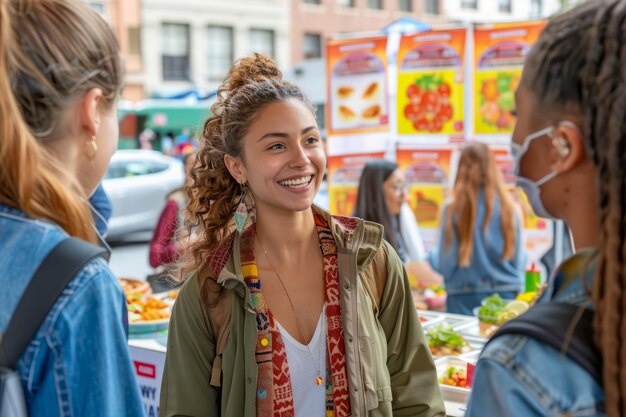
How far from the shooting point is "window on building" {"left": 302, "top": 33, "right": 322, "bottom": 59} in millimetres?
33406

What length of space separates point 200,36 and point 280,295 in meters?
→ 28.8

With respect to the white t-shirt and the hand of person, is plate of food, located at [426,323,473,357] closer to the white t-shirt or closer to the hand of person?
the white t-shirt

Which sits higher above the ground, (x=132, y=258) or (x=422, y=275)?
(x=422, y=275)

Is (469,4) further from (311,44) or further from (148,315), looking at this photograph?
(148,315)

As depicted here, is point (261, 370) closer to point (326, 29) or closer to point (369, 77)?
point (369, 77)

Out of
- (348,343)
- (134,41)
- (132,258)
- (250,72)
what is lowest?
(132,258)

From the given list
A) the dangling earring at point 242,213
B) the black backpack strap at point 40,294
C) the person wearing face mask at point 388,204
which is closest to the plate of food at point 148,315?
the dangling earring at point 242,213

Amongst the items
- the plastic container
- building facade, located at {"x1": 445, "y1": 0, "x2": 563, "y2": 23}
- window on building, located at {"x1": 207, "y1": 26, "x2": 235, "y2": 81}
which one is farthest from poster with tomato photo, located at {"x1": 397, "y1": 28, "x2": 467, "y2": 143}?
building facade, located at {"x1": 445, "y1": 0, "x2": 563, "y2": 23}

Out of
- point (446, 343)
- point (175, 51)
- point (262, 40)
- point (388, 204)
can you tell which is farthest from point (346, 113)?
point (262, 40)

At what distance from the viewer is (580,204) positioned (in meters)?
1.22

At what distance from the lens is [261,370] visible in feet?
7.14

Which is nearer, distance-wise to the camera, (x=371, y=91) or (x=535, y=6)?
(x=371, y=91)

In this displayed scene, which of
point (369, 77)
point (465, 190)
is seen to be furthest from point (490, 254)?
point (369, 77)

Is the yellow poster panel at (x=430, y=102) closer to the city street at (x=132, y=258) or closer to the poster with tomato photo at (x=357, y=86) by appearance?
the poster with tomato photo at (x=357, y=86)
